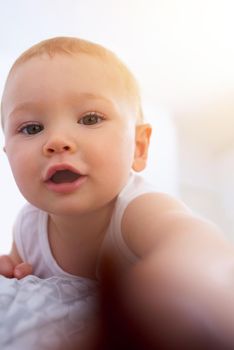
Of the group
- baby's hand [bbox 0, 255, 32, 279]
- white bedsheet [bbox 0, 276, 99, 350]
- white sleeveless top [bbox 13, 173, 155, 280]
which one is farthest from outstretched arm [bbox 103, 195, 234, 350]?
baby's hand [bbox 0, 255, 32, 279]

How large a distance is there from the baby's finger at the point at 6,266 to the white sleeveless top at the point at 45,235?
4cm

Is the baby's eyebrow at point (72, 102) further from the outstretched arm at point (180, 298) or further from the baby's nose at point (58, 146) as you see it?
the outstretched arm at point (180, 298)

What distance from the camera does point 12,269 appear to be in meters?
0.63

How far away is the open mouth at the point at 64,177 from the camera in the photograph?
1.60ft

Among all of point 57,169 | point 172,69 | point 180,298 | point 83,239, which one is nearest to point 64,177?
point 57,169

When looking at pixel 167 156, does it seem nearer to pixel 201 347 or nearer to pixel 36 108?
pixel 36 108

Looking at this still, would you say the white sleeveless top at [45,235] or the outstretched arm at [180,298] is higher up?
the outstretched arm at [180,298]

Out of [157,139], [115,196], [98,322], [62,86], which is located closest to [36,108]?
[62,86]

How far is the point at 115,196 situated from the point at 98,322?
0.24m

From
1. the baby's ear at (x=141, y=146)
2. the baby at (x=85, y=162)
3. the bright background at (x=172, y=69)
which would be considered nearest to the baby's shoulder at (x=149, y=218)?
the baby at (x=85, y=162)

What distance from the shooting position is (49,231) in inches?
27.0

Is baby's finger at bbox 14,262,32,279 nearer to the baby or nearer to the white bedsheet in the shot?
the baby

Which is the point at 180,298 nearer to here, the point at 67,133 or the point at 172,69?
the point at 67,133

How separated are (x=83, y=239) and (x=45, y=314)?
23cm
